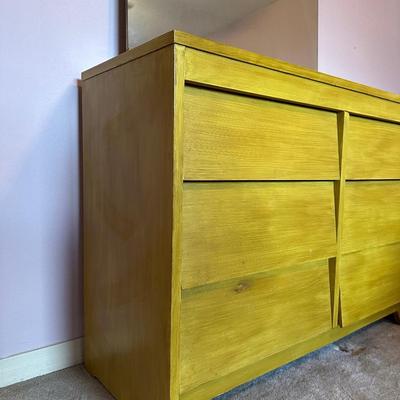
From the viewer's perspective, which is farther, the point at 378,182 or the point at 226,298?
the point at 378,182

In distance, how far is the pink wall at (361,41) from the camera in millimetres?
1686

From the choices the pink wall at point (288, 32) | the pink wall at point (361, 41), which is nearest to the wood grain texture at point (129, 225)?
the pink wall at point (288, 32)

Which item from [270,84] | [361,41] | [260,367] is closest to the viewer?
[270,84]

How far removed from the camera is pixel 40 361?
1.12 metres

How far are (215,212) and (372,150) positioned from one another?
68 cm

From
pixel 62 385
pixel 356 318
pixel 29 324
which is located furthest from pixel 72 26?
pixel 356 318

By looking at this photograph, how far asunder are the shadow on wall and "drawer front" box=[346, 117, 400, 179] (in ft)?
2.77

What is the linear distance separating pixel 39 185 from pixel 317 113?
0.82 meters

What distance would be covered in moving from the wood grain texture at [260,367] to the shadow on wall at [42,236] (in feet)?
1.62

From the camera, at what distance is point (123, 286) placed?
959 mm

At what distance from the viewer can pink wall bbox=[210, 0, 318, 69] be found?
1.60 meters

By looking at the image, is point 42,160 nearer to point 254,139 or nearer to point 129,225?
point 129,225

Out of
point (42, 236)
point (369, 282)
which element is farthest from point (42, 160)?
point (369, 282)

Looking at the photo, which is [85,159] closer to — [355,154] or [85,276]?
[85,276]
